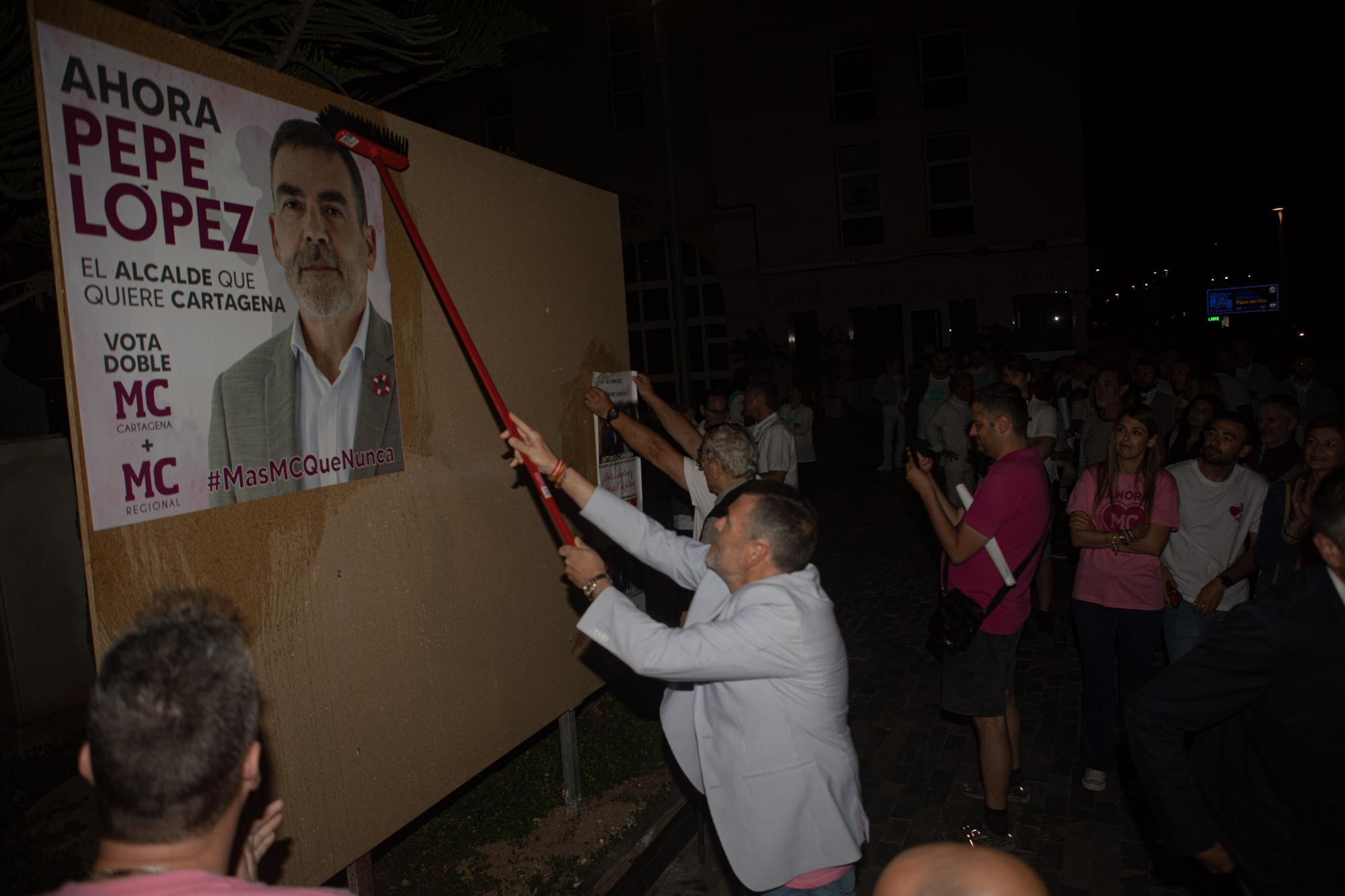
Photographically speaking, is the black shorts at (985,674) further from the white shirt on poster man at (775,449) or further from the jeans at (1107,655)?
the white shirt on poster man at (775,449)

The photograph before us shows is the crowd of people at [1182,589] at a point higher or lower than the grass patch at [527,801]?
higher

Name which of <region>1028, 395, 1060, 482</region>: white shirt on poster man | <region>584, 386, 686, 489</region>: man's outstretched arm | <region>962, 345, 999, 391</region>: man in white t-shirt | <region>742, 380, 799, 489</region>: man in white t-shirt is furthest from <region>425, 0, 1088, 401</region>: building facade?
<region>584, 386, 686, 489</region>: man's outstretched arm

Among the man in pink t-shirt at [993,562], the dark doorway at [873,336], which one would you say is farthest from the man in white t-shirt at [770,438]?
the dark doorway at [873,336]

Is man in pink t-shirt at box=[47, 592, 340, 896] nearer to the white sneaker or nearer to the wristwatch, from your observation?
the wristwatch

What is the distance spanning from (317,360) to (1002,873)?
2.57m

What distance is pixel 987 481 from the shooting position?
164 inches

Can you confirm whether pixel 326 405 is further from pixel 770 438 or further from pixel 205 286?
pixel 770 438

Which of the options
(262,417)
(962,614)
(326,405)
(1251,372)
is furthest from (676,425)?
(1251,372)

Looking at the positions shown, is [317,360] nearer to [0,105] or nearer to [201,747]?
[201,747]

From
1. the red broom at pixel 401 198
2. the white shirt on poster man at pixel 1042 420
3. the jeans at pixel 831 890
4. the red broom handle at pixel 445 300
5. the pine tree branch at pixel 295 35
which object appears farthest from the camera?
the white shirt on poster man at pixel 1042 420

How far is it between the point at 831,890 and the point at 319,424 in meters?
2.38

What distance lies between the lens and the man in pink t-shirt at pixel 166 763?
4.34ft

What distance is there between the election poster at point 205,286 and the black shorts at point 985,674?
123 inches

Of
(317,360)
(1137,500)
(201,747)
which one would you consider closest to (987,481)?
(1137,500)
